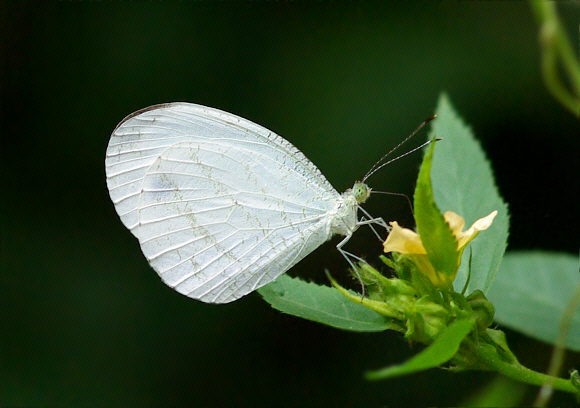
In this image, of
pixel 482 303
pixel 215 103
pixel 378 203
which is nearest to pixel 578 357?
pixel 378 203

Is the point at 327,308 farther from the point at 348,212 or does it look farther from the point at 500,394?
the point at 500,394

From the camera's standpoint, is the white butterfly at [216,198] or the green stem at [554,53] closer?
the green stem at [554,53]

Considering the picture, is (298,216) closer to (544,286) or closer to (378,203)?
(544,286)

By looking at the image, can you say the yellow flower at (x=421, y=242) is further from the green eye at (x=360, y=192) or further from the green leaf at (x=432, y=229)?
the green eye at (x=360, y=192)

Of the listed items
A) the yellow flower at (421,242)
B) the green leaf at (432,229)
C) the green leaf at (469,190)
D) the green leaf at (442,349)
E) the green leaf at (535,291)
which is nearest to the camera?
the green leaf at (442,349)

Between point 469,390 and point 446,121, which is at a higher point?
point 446,121

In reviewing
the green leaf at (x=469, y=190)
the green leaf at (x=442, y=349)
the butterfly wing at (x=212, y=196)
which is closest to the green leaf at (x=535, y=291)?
the green leaf at (x=469, y=190)

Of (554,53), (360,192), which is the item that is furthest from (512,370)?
(360,192)

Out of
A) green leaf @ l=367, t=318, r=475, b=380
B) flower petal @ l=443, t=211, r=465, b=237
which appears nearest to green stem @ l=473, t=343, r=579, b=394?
green leaf @ l=367, t=318, r=475, b=380
